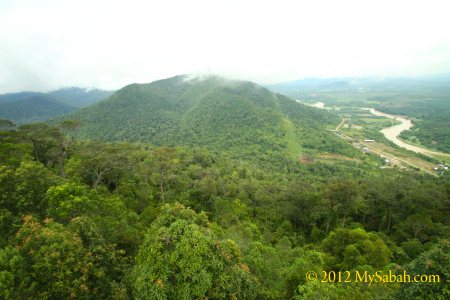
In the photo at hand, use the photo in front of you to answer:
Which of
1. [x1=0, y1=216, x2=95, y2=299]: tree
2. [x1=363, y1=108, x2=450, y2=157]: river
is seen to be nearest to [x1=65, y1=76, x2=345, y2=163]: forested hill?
[x1=363, y1=108, x2=450, y2=157]: river

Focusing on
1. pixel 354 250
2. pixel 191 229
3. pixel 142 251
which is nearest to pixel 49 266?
pixel 142 251

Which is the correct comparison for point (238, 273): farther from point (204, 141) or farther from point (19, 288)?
point (204, 141)

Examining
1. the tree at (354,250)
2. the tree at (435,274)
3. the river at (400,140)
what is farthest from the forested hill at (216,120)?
the tree at (435,274)

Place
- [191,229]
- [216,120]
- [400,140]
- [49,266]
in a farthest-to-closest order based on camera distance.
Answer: [216,120] → [400,140] → [191,229] → [49,266]

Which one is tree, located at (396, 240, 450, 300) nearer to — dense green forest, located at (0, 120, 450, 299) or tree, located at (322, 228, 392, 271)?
dense green forest, located at (0, 120, 450, 299)

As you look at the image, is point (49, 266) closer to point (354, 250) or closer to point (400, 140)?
point (354, 250)

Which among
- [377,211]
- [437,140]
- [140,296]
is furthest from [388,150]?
[140,296]

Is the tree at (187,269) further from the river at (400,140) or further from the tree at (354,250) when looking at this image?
the river at (400,140)

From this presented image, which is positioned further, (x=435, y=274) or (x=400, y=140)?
(x=400, y=140)
